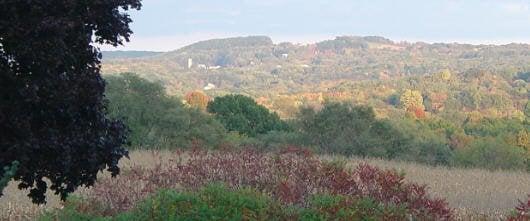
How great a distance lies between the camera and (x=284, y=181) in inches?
433

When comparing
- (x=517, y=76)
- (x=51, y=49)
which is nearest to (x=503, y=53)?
(x=517, y=76)

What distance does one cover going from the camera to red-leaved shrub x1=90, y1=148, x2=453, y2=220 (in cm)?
1057

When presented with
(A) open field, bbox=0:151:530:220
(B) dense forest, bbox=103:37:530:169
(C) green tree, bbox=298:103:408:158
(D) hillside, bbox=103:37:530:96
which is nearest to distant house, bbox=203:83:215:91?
(B) dense forest, bbox=103:37:530:169

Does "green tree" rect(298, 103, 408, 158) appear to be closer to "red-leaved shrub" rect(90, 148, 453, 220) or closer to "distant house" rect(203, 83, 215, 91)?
"red-leaved shrub" rect(90, 148, 453, 220)

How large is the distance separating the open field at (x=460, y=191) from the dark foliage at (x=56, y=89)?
452cm

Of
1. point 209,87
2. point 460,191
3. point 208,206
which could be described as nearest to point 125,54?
point 209,87

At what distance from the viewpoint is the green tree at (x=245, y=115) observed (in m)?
42.3

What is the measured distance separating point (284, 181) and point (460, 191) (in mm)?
8799

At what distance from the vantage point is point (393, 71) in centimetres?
16650

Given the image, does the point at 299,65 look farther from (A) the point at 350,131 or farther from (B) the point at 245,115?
(A) the point at 350,131

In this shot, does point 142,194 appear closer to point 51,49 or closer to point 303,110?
point 51,49

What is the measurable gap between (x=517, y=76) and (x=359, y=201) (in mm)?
117863

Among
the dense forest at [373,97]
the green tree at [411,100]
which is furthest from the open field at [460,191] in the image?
the green tree at [411,100]

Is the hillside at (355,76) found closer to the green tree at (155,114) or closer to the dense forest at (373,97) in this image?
the dense forest at (373,97)
